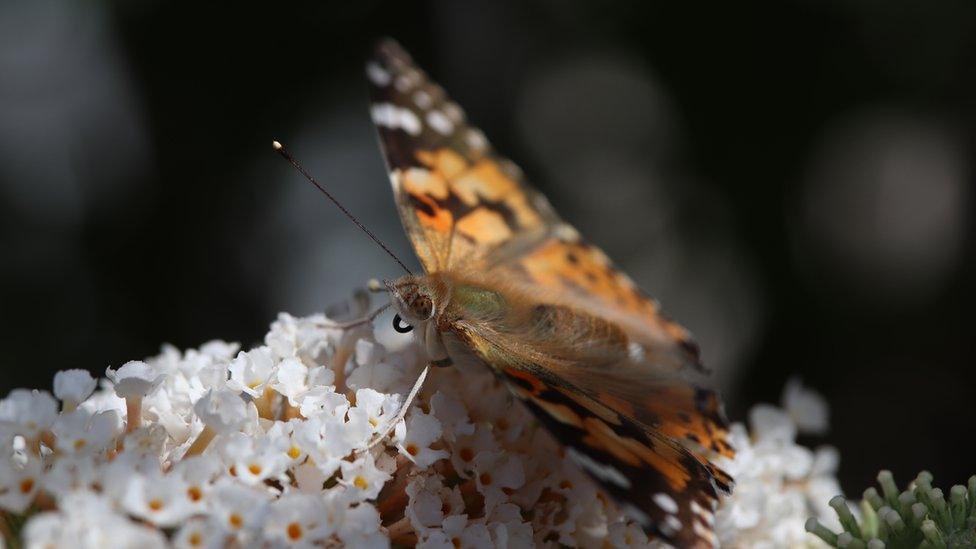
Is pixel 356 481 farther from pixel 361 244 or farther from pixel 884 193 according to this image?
pixel 884 193

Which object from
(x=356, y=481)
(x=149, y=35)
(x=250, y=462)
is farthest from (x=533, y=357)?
(x=149, y=35)

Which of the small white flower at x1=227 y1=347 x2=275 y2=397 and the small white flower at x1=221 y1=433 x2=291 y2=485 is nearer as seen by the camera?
the small white flower at x1=221 y1=433 x2=291 y2=485

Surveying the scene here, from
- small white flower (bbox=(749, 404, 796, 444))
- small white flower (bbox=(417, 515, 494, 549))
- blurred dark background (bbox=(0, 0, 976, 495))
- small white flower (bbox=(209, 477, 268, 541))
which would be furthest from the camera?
blurred dark background (bbox=(0, 0, 976, 495))

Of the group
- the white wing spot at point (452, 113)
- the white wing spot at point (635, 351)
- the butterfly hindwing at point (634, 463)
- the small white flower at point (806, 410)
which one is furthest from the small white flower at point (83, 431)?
the small white flower at point (806, 410)

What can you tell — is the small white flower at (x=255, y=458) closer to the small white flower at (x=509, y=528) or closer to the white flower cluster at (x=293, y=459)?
the white flower cluster at (x=293, y=459)

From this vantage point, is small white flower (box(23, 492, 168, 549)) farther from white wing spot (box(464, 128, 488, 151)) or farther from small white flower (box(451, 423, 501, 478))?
white wing spot (box(464, 128, 488, 151))

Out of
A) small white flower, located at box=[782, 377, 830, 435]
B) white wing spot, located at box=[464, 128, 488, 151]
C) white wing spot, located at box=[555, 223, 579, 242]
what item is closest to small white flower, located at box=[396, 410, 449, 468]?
white wing spot, located at box=[555, 223, 579, 242]

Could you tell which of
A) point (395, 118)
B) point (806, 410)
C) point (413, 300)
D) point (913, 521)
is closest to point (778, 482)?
point (806, 410)
